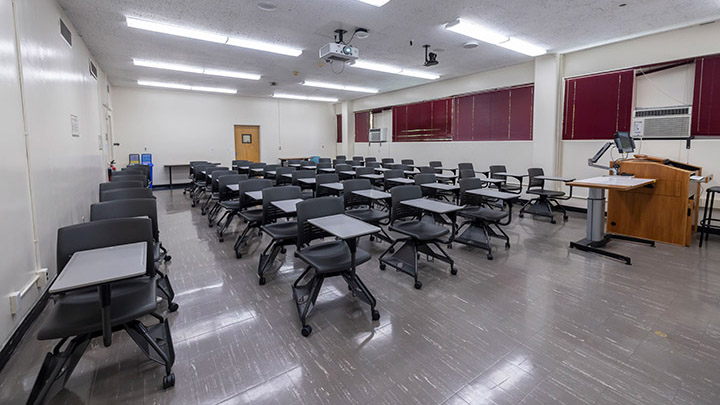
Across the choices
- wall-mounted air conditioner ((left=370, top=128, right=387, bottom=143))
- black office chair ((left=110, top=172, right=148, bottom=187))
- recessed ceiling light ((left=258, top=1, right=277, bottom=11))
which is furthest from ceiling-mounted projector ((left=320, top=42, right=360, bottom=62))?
wall-mounted air conditioner ((left=370, top=128, right=387, bottom=143))

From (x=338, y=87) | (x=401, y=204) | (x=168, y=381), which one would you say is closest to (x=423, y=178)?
(x=401, y=204)

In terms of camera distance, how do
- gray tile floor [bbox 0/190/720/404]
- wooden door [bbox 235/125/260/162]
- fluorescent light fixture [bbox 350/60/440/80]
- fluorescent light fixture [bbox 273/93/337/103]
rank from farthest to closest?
wooden door [bbox 235/125/260/162]
fluorescent light fixture [bbox 273/93/337/103]
fluorescent light fixture [bbox 350/60/440/80]
gray tile floor [bbox 0/190/720/404]

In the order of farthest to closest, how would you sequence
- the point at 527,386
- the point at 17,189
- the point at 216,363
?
the point at 17,189 < the point at 216,363 < the point at 527,386

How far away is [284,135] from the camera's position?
527 inches

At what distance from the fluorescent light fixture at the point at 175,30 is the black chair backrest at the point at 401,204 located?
4023 mm

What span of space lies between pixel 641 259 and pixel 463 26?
4011 millimetres

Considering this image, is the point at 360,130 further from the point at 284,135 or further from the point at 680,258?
the point at 680,258

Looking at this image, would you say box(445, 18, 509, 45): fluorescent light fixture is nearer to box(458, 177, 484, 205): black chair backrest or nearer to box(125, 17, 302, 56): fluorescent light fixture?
box(458, 177, 484, 205): black chair backrest

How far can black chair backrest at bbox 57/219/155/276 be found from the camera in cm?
217

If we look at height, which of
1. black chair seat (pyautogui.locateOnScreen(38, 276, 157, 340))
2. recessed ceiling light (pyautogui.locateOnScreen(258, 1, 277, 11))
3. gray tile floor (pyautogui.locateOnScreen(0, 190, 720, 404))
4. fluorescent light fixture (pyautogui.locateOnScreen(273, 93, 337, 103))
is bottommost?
gray tile floor (pyautogui.locateOnScreen(0, 190, 720, 404))

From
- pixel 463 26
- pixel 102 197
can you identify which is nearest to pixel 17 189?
pixel 102 197

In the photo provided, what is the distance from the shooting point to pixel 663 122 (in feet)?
18.0

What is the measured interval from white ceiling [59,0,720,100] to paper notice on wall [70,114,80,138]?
143 cm

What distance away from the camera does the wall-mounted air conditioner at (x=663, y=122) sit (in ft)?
17.5
